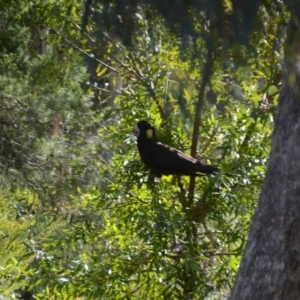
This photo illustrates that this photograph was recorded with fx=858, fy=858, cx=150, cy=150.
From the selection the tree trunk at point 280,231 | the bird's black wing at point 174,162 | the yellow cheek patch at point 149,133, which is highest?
the yellow cheek patch at point 149,133

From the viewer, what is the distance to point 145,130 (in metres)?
5.86

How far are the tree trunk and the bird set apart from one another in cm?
116

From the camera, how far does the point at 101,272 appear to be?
6.05 m

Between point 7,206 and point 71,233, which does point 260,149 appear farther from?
point 7,206

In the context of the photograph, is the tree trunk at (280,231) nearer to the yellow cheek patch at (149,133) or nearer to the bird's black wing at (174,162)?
the bird's black wing at (174,162)

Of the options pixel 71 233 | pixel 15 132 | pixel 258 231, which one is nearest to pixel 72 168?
pixel 15 132

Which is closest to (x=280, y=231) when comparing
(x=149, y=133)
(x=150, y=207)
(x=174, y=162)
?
(x=174, y=162)

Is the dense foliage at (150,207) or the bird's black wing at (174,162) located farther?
the dense foliage at (150,207)

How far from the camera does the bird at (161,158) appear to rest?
18.7 feet

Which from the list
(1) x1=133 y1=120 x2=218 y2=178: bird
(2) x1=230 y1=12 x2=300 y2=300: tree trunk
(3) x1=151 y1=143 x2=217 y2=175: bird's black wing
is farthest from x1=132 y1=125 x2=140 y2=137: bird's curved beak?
(2) x1=230 y1=12 x2=300 y2=300: tree trunk

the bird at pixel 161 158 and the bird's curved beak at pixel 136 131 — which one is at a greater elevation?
the bird's curved beak at pixel 136 131

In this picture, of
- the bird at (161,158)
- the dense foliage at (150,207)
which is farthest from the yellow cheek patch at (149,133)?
the dense foliage at (150,207)

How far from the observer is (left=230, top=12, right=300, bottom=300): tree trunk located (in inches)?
176

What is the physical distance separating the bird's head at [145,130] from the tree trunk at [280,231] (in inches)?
56.3
